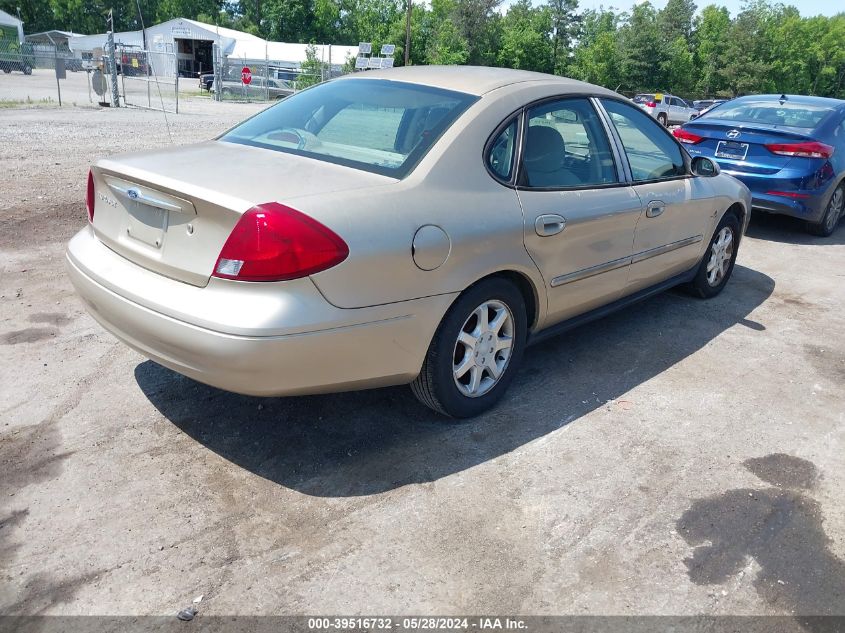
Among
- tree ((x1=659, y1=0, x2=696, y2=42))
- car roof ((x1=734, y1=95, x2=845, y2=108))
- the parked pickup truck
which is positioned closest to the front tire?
car roof ((x1=734, y1=95, x2=845, y2=108))

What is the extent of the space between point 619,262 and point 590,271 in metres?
0.34

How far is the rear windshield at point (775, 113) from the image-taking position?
332 inches

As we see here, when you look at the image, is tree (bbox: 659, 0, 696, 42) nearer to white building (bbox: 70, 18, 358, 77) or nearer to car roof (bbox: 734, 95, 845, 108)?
white building (bbox: 70, 18, 358, 77)

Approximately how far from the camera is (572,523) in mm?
2953

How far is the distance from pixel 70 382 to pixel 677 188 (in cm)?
392

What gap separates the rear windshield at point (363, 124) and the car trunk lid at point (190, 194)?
0.50ft

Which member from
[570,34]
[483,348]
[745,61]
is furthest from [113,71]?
[745,61]

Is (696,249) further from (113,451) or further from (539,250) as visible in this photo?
(113,451)

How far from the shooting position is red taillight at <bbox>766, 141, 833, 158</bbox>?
7.89 meters

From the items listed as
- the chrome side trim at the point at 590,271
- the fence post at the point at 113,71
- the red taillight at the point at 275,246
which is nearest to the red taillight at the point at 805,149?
the chrome side trim at the point at 590,271

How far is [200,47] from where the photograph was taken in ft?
194

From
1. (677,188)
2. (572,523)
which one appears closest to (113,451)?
(572,523)

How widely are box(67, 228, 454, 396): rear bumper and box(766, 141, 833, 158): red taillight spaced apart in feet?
20.9

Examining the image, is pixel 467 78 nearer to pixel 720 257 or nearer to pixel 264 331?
pixel 264 331
